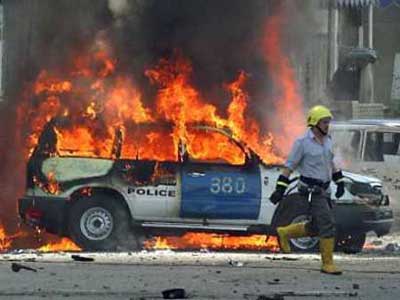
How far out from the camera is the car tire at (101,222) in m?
12.0

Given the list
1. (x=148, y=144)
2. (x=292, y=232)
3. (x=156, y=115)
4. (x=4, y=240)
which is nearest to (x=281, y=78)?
(x=156, y=115)

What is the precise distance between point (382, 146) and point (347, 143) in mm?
648

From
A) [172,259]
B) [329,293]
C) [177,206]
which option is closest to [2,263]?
[172,259]

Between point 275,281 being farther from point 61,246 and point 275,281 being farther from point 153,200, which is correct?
point 61,246

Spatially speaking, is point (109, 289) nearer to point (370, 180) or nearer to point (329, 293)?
point (329, 293)

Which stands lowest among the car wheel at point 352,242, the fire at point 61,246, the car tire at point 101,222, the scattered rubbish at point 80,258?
the fire at point 61,246

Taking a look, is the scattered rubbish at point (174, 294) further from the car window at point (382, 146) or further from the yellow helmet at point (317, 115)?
the car window at point (382, 146)

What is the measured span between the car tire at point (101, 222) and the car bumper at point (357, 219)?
2.63 m

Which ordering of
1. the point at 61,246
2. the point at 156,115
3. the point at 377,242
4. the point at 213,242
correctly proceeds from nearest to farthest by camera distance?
the point at 61,246 → the point at 213,242 → the point at 156,115 → the point at 377,242

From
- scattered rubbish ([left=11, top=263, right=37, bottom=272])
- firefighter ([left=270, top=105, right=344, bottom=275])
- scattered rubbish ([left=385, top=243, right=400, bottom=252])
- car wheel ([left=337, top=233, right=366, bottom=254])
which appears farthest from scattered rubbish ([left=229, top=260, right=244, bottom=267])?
scattered rubbish ([left=385, top=243, right=400, bottom=252])

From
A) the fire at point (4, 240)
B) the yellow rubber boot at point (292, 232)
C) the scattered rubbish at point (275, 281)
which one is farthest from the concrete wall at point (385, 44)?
the scattered rubbish at point (275, 281)

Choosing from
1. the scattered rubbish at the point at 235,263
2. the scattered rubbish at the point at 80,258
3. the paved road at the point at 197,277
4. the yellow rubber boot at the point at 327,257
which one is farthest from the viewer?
the scattered rubbish at the point at 80,258

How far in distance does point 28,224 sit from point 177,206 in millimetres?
1958

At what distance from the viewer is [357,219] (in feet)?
40.1
